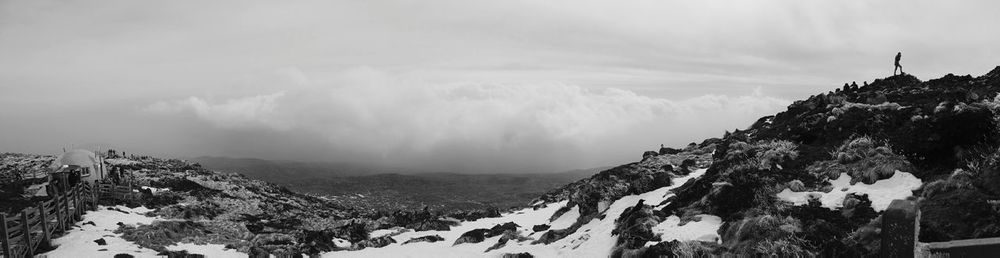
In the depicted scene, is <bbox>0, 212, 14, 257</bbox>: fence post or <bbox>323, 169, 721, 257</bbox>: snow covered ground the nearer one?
<bbox>323, 169, 721, 257</bbox>: snow covered ground

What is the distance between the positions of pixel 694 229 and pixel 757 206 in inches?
72.7

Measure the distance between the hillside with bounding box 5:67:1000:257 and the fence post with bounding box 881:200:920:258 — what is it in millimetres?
5914

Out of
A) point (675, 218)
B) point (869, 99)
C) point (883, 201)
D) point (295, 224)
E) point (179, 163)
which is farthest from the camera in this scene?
point (179, 163)

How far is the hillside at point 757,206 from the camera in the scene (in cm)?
1176

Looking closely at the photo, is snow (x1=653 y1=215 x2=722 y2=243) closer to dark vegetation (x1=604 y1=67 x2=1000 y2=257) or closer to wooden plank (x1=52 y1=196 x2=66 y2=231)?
dark vegetation (x1=604 y1=67 x2=1000 y2=257)

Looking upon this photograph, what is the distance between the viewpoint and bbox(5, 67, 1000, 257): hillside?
38.6ft

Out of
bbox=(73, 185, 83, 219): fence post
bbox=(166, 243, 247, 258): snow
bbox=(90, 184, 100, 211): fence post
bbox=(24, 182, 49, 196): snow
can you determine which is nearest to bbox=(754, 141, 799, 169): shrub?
bbox=(166, 243, 247, 258): snow

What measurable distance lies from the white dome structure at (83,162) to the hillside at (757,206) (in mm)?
3824

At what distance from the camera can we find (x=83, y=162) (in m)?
32.1

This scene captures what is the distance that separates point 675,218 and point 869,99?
14.2 meters

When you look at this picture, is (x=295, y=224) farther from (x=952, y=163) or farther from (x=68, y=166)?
(x=952, y=163)

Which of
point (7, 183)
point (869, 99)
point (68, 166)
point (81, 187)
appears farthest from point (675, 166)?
point (7, 183)

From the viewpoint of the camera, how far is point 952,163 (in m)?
12.9

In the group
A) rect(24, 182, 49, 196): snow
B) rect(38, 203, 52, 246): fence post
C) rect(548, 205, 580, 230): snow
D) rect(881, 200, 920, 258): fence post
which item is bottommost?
rect(548, 205, 580, 230): snow
